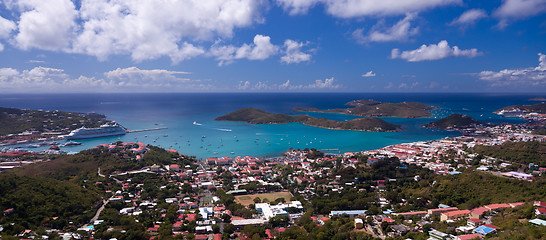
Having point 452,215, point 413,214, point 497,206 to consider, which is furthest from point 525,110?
point 413,214

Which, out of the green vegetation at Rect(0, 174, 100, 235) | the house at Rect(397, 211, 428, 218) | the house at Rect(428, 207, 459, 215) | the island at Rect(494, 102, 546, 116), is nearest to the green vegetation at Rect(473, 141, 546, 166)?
the house at Rect(428, 207, 459, 215)

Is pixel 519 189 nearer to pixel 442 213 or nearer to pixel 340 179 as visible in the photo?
pixel 442 213

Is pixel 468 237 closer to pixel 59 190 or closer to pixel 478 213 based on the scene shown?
pixel 478 213

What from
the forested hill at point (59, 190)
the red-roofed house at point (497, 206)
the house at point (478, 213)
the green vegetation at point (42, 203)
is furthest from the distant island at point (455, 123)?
the green vegetation at point (42, 203)

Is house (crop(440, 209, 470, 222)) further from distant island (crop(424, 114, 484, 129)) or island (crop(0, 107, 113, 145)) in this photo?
island (crop(0, 107, 113, 145))

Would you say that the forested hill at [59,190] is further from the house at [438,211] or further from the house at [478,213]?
the house at [478,213]

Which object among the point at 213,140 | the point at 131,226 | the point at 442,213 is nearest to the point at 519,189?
the point at 442,213
